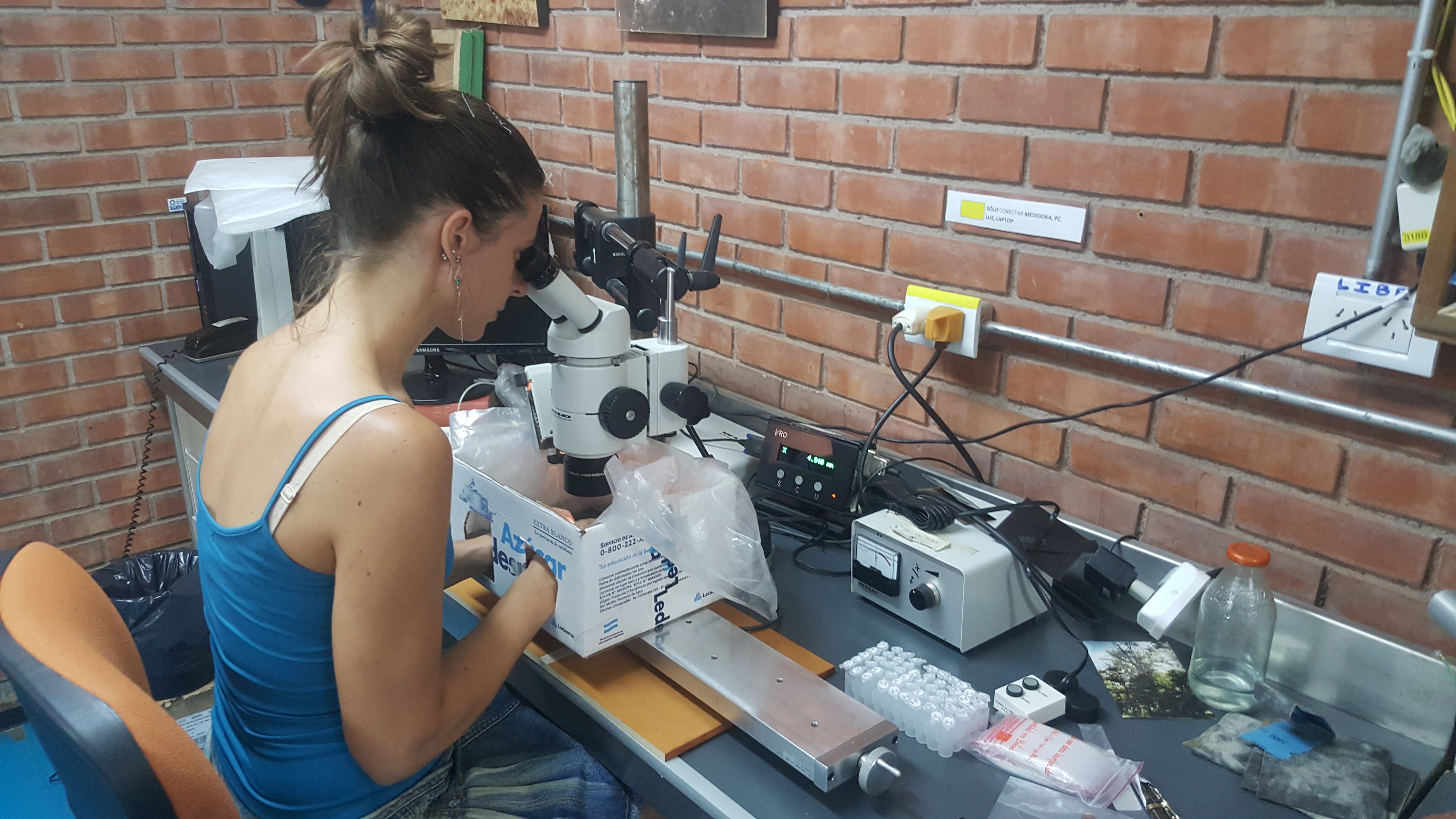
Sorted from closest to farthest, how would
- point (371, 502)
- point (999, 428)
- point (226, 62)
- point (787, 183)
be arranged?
1. point (371, 502)
2. point (999, 428)
3. point (787, 183)
4. point (226, 62)

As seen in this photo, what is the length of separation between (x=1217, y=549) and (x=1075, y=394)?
287 mm

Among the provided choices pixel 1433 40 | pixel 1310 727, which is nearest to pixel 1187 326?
pixel 1433 40

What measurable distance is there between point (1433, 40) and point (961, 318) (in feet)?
2.19

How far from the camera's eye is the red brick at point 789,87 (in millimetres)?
1635

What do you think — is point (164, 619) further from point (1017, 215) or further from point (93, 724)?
point (1017, 215)

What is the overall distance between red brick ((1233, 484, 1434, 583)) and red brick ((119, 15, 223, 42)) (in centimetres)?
251

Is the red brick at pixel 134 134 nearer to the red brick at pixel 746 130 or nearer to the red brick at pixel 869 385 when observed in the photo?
the red brick at pixel 746 130

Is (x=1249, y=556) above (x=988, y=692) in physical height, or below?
above

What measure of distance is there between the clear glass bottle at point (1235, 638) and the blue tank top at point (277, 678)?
93 cm

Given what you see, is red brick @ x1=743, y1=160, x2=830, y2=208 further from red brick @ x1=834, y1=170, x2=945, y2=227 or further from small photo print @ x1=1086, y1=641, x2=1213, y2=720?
small photo print @ x1=1086, y1=641, x2=1213, y2=720

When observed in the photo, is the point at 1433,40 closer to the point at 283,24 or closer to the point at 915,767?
the point at 915,767

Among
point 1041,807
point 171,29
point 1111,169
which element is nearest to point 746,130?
point 1111,169

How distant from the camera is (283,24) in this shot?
2.47 m

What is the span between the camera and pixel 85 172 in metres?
2.24
